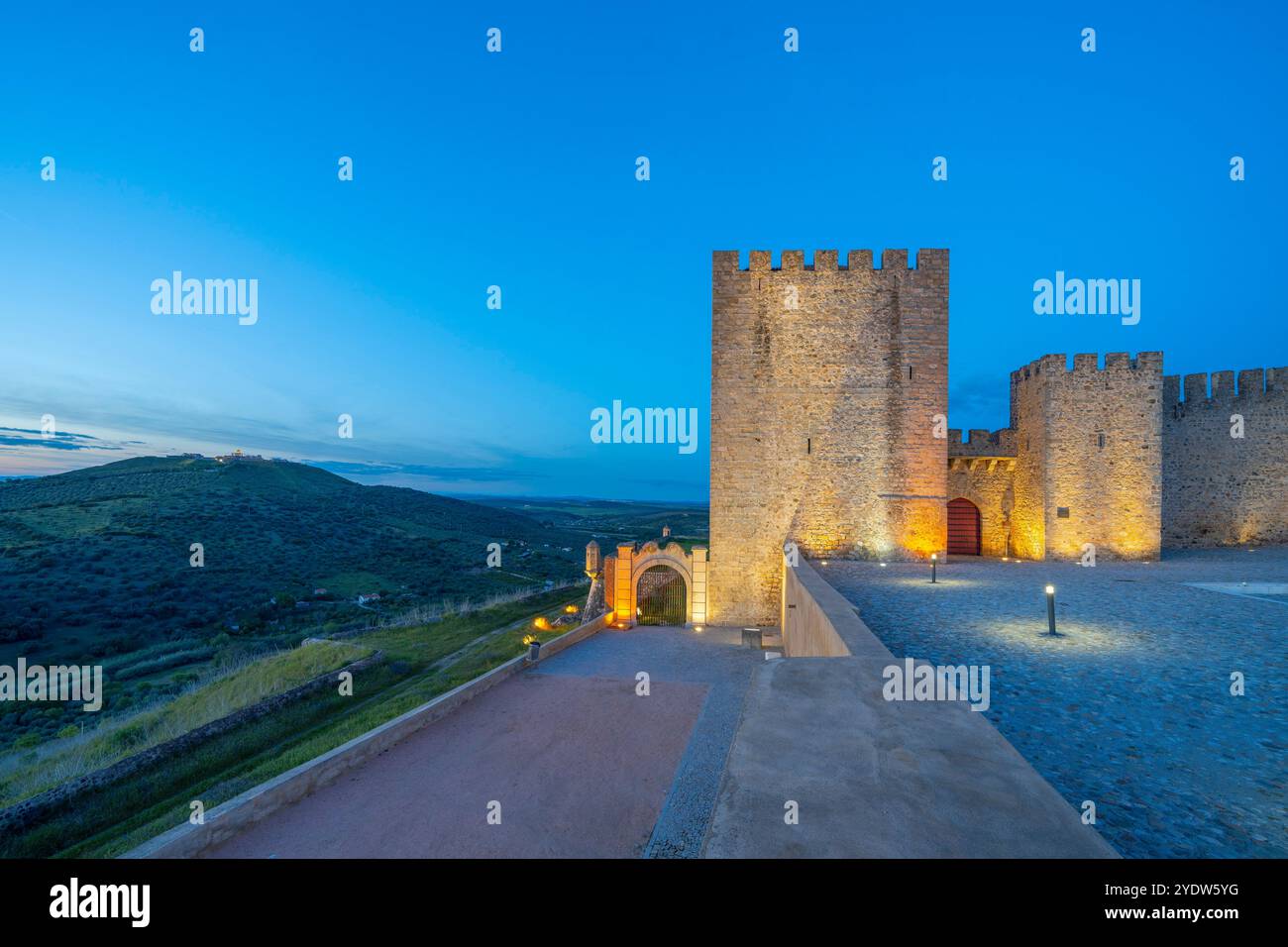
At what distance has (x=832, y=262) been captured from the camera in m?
14.9

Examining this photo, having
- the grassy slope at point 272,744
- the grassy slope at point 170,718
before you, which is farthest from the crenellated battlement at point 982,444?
the grassy slope at point 170,718

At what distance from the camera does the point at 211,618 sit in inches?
907

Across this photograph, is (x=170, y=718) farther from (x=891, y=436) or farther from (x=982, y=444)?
(x=982, y=444)

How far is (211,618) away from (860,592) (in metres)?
27.9

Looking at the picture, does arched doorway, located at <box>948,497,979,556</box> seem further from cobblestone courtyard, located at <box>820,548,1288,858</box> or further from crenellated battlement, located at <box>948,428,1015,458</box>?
cobblestone courtyard, located at <box>820,548,1288,858</box>

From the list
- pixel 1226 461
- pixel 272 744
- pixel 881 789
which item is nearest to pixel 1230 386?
pixel 1226 461

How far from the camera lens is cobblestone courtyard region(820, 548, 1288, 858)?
2.63m

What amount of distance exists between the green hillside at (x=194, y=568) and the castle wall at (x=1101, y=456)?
27.7 meters

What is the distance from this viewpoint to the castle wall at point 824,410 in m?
14.5
